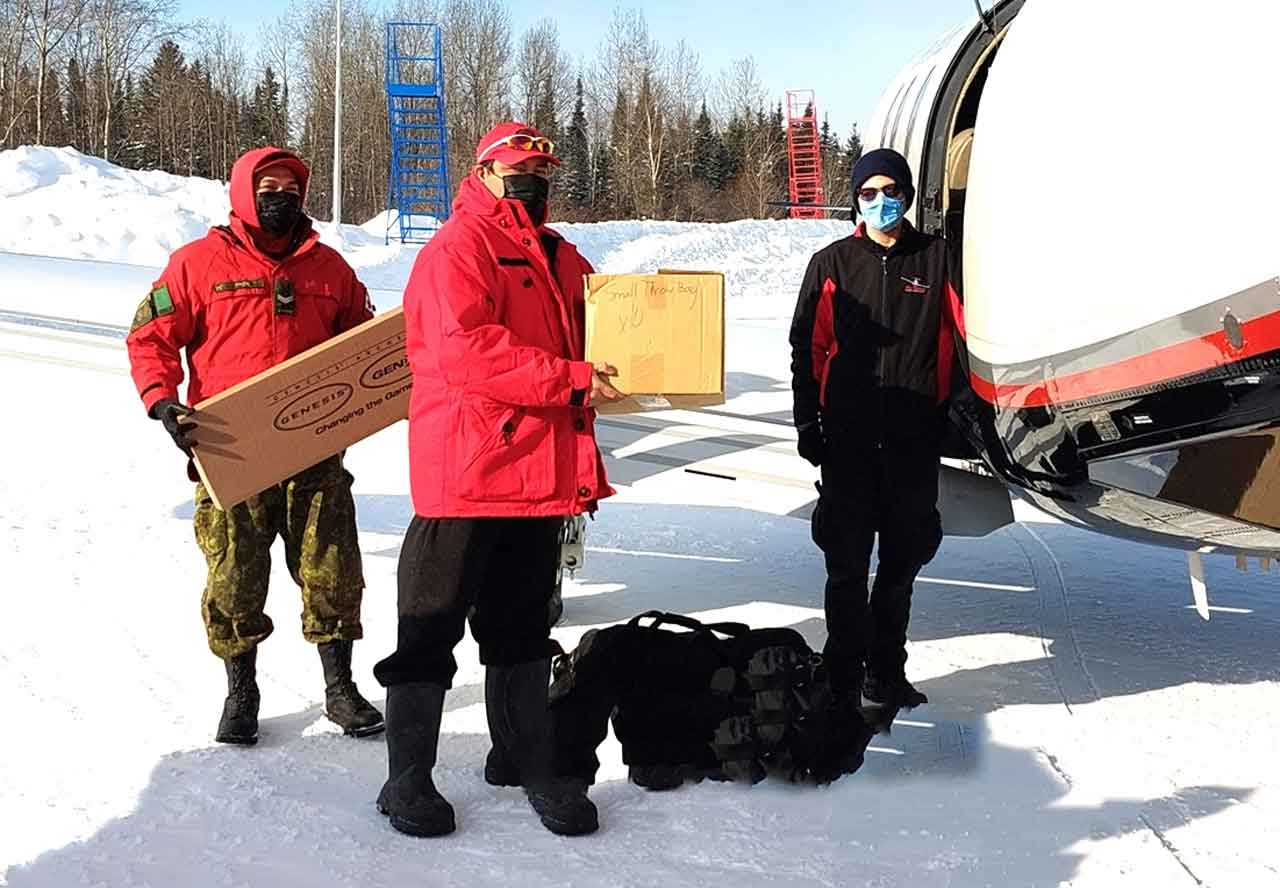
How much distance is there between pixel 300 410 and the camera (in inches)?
159

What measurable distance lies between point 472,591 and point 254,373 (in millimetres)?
1180

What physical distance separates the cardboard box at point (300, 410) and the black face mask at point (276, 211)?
395 mm

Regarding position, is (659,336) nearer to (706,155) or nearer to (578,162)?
(578,162)

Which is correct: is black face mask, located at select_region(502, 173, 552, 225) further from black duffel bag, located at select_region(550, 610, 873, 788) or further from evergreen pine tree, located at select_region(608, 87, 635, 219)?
evergreen pine tree, located at select_region(608, 87, 635, 219)

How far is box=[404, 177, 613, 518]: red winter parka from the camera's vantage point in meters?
3.32

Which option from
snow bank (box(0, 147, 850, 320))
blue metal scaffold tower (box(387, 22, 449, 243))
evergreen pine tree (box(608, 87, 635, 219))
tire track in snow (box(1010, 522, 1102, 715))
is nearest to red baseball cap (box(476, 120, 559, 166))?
tire track in snow (box(1010, 522, 1102, 715))

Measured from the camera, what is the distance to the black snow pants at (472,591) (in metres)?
3.48

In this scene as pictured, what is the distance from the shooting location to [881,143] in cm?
625

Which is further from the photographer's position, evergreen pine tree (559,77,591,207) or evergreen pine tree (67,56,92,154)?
evergreen pine tree (559,77,591,207)

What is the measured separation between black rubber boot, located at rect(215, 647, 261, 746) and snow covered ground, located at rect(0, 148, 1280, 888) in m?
0.07

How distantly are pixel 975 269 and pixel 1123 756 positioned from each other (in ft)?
5.43

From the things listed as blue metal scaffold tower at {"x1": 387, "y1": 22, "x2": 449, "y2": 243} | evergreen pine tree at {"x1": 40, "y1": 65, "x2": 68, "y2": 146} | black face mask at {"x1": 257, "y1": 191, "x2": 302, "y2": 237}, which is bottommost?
black face mask at {"x1": 257, "y1": 191, "x2": 302, "y2": 237}

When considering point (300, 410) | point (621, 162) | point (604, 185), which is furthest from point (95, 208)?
point (604, 185)

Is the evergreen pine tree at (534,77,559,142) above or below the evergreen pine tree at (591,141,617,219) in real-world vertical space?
above
